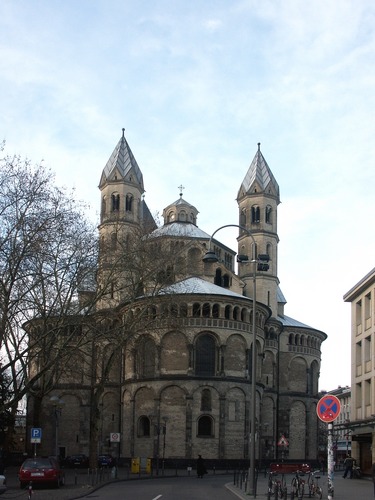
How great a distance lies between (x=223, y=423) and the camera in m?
60.8

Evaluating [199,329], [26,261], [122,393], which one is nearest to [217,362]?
[199,329]

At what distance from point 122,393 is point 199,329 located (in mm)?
9773

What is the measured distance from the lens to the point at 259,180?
81875 mm

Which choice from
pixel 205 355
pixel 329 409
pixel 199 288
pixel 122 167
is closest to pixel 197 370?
pixel 205 355

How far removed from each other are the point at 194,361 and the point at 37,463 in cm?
3000

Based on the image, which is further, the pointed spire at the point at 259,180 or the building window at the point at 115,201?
the pointed spire at the point at 259,180

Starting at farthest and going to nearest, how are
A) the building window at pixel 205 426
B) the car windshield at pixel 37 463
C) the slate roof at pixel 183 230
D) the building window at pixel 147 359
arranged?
the slate roof at pixel 183 230 < the building window at pixel 147 359 < the building window at pixel 205 426 < the car windshield at pixel 37 463

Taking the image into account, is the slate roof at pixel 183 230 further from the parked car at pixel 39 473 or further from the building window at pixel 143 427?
the parked car at pixel 39 473

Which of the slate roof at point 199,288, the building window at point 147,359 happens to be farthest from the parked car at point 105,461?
the slate roof at point 199,288

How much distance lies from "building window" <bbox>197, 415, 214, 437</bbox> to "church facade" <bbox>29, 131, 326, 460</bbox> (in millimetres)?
82

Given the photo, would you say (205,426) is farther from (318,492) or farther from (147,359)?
(318,492)

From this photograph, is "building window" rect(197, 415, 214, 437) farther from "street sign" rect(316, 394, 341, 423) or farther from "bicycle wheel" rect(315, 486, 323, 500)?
"street sign" rect(316, 394, 341, 423)

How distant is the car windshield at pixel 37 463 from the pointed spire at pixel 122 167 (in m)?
47.4

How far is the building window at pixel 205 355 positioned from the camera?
61906 millimetres
